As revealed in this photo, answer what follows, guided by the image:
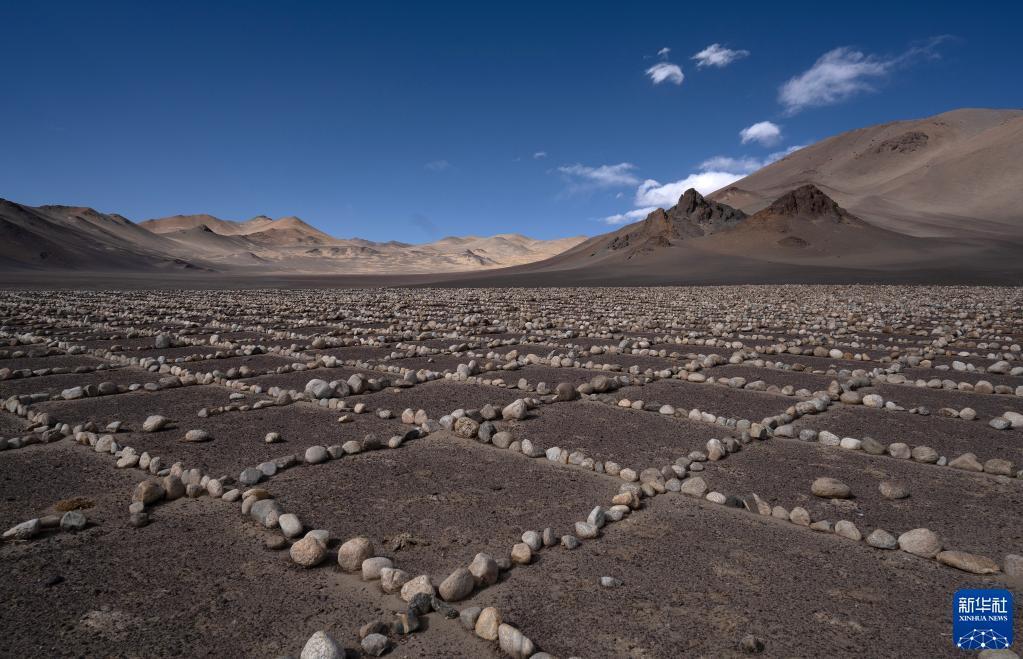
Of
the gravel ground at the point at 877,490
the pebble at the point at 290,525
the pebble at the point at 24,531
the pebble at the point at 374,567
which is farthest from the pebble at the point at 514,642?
the pebble at the point at 24,531

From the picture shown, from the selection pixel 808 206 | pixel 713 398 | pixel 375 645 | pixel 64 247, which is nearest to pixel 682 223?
pixel 808 206

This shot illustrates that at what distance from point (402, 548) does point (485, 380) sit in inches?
159

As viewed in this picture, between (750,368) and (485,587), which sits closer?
(485,587)

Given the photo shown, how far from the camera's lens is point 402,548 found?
9.60 ft

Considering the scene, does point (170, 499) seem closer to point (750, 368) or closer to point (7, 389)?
point (7, 389)

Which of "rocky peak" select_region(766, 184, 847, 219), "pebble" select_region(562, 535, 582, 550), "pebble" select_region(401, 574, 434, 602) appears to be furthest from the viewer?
"rocky peak" select_region(766, 184, 847, 219)

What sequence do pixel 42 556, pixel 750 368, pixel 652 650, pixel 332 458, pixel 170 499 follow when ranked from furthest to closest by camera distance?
pixel 750 368 → pixel 332 458 → pixel 170 499 → pixel 42 556 → pixel 652 650

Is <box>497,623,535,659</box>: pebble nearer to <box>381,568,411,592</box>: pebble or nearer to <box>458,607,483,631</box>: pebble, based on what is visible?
<box>458,607,483,631</box>: pebble

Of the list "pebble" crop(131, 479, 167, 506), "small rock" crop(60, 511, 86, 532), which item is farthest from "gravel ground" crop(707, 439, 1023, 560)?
"small rock" crop(60, 511, 86, 532)

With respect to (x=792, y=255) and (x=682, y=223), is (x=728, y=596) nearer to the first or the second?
(x=792, y=255)

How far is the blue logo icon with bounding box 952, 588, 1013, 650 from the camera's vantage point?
7.25ft

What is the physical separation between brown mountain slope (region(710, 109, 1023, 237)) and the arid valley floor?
3304 inches

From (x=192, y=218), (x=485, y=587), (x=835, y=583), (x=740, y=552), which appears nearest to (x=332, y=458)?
(x=485, y=587)

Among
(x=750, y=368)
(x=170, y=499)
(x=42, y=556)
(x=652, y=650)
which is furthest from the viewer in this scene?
(x=750, y=368)
